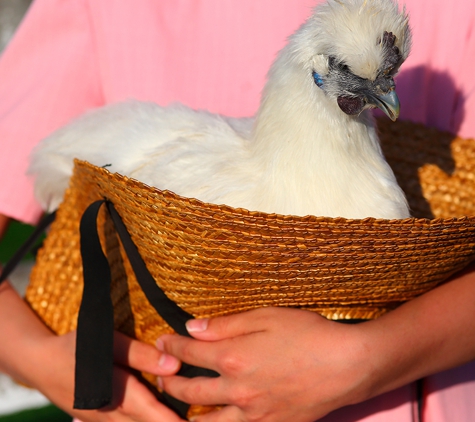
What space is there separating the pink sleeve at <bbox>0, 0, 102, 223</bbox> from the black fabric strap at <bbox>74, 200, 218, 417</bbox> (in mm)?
452

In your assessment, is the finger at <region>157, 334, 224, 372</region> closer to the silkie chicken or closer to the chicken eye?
the silkie chicken

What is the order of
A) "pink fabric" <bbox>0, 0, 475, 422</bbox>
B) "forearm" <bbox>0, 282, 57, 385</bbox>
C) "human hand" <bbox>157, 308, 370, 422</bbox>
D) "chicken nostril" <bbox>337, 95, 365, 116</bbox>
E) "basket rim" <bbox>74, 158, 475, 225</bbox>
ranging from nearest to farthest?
"basket rim" <bbox>74, 158, 475, 225</bbox> → "human hand" <bbox>157, 308, 370, 422</bbox> → "chicken nostril" <bbox>337, 95, 365, 116</bbox> → "forearm" <bbox>0, 282, 57, 385</bbox> → "pink fabric" <bbox>0, 0, 475, 422</bbox>

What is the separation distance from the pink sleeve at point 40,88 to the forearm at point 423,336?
936mm

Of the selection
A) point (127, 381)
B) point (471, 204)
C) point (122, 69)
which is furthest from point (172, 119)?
point (471, 204)

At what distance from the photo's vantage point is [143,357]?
118cm

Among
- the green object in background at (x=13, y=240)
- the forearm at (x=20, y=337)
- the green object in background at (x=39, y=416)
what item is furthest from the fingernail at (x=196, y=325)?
the green object in background at (x=13, y=240)

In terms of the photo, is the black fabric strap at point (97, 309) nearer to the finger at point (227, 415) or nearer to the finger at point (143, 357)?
the finger at point (143, 357)

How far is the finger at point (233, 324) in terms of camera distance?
1062 millimetres

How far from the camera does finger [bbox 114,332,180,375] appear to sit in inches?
46.1

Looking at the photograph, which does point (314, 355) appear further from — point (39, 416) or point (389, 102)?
point (39, 416)

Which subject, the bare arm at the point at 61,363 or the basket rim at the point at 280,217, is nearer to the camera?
the basket rim at the point at 280,217

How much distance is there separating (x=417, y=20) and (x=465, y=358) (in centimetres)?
80

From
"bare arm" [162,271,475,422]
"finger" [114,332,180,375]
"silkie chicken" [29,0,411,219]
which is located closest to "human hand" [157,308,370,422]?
"bare arm" [162,271,475,422]

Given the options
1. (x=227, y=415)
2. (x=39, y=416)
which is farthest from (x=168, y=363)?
(x=39, y=416)
